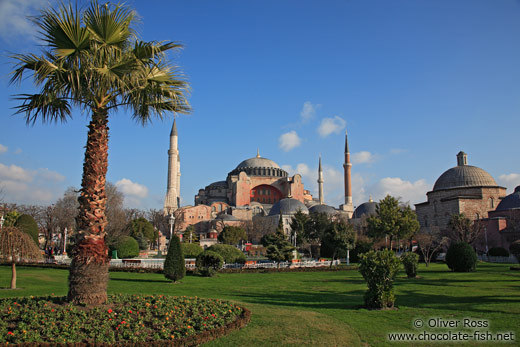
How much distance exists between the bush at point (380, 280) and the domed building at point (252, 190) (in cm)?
5450

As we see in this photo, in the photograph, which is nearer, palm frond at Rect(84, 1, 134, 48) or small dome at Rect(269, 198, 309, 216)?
palm frond at Rect(84, 1, 134, 48)

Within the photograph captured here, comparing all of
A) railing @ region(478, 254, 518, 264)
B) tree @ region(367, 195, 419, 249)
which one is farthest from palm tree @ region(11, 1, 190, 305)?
railing @ region(478, 254, 518, 264)

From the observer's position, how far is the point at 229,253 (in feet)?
69.7

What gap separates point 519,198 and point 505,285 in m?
29.7

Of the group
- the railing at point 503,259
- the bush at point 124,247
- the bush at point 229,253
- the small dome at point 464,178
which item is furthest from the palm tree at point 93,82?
the small dome at point 464,178

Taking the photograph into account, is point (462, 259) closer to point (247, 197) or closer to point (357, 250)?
point (357, 250)

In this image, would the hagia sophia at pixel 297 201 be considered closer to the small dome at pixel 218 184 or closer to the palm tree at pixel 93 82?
the small dome at pixel 218 184

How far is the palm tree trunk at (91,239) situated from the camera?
6.34m

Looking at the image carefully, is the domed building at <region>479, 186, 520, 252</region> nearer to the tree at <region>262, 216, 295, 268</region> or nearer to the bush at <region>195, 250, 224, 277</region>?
the tree at <region>262, 216, 295, 268</region>

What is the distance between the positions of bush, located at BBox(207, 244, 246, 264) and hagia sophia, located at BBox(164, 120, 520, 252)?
30.3 ft

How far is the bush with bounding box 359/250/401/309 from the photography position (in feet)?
27.1

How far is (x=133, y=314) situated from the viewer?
6352 millimetres

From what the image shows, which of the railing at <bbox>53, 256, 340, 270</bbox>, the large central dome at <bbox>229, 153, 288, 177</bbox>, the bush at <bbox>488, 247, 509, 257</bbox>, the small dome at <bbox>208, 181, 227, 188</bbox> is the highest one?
the large central dome at <bbox>229, 153, 288, 177</bbox>

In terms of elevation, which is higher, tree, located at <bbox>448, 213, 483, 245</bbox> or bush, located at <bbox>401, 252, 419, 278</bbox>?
tree, located at <bbox>448, 213, 483, 245</bbox>
